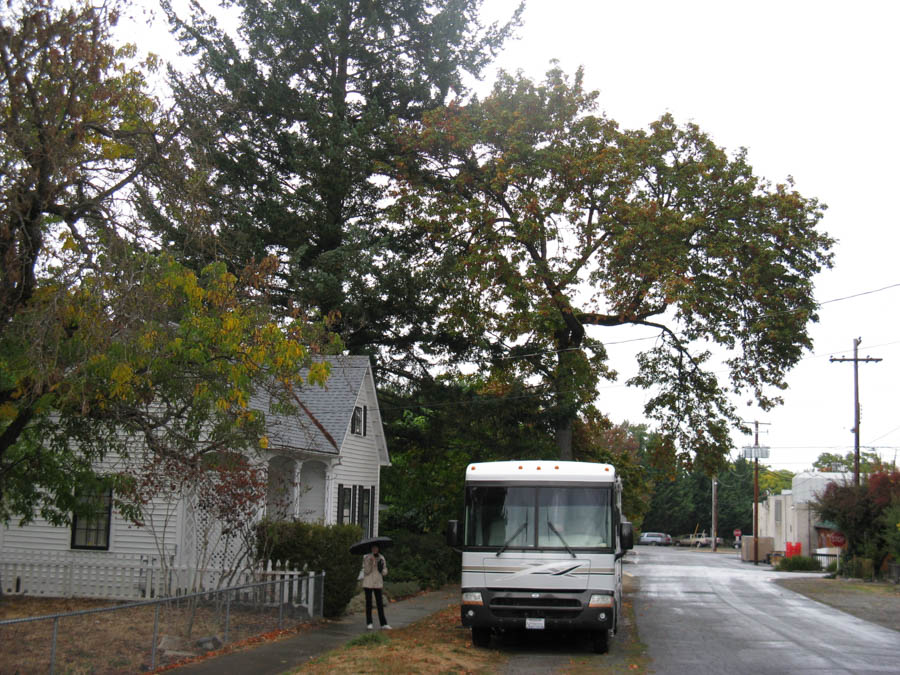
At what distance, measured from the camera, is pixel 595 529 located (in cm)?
1451

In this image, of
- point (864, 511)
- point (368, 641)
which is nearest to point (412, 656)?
point (368, 641)

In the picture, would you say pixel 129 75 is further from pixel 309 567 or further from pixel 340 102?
pixel 340 102

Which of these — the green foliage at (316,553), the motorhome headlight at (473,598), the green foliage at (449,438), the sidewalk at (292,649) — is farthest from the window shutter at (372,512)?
the motorhome headlight at (473,598)

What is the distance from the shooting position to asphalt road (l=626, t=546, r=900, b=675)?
13.1 meters

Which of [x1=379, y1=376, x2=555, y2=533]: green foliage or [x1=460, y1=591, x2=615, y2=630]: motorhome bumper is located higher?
[x1=379, y1=376, x2=555, y2=533]: green foliage

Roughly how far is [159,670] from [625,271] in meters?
20.0

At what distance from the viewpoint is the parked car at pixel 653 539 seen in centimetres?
9556

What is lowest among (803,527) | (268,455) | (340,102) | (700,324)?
(803,527)

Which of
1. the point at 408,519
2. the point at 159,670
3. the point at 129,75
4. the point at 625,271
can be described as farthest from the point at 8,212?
the point at 408,519

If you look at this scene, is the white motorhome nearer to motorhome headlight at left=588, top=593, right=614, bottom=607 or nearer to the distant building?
motorhome headlight at left=588, top=593, right=614, bottom=607

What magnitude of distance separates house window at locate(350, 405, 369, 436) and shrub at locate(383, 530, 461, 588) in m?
4.17

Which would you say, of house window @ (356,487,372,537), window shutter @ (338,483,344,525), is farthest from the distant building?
window shutter @ (338,483,344,525)

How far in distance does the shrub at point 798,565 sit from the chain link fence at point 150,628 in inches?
1562

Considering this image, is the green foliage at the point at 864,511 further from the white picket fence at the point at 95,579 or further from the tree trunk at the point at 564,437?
the white picket fence at the point at 95,579
